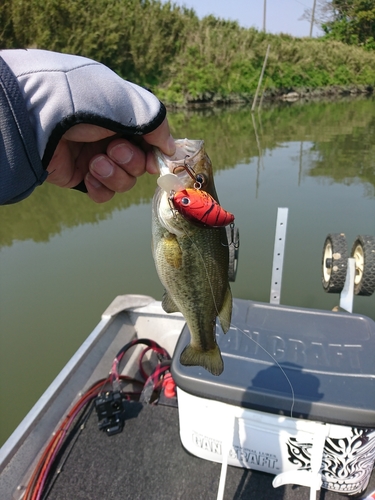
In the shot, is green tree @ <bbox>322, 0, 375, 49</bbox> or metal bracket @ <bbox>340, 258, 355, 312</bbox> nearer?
metal bracket @ <bbox>340, 258, 355, 312</bbox>

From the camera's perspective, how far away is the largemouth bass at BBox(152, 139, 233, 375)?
120 centimetres

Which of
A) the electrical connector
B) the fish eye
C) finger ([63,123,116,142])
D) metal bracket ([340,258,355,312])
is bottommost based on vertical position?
the electrical connector

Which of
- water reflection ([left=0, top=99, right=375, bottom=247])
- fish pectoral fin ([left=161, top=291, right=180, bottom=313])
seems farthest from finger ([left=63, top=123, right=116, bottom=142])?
water reflection ([left=0, top=99, right=375, bottom=247])

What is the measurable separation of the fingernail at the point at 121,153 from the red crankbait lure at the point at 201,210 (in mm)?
425

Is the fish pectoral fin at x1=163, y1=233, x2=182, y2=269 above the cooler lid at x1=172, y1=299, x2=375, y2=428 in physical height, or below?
above

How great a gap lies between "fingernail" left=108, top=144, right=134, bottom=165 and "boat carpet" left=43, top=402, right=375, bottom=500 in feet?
5.56

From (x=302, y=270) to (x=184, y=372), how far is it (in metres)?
3.73

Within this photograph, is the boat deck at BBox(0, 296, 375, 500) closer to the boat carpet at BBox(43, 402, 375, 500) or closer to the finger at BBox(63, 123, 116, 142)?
the boat carpet at BBox(43, 402, 375, 500)

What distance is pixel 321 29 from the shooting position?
150 ft

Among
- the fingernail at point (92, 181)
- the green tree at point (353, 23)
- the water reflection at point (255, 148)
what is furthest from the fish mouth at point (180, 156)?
the green tree at point (353, 23)

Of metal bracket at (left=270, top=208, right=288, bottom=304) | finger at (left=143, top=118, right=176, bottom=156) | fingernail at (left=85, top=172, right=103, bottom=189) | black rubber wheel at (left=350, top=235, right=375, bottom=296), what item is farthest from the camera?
black rubber wheel at (left=350, top=235, right=375, bottom=296)

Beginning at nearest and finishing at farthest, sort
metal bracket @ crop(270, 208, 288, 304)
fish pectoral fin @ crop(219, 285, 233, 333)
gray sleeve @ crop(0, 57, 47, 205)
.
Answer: gray sleeve @ crop(0, 57, 47, 205)
fish pectoral fin @ crop(219, 285, 233, 333)
metal bracket @ crop(270, 208, 288, 304)

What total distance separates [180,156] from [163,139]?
103mm

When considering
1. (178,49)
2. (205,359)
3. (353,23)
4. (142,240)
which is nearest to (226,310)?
(205,359)
